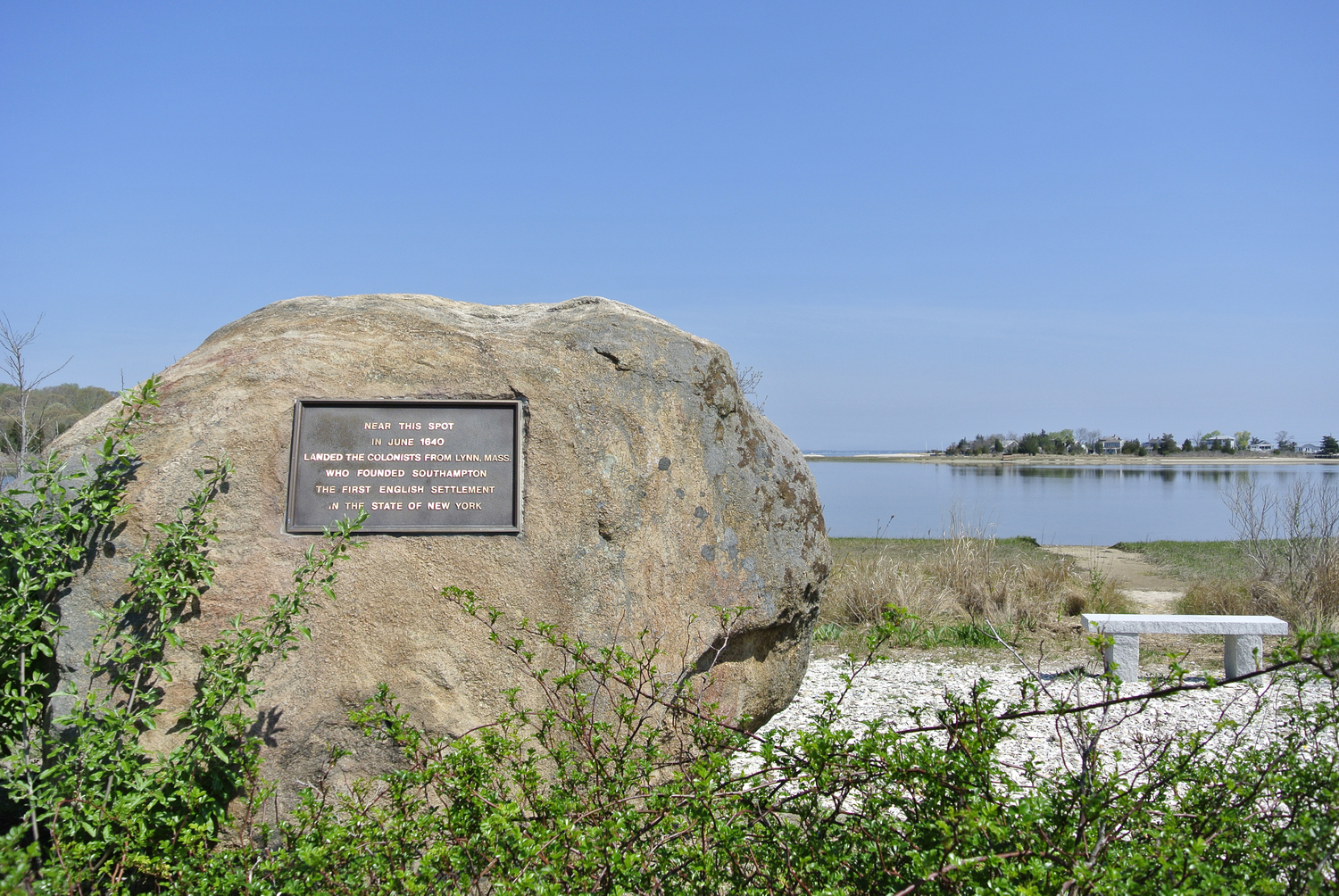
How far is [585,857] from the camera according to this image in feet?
7.44

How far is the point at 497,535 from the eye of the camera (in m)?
3.66

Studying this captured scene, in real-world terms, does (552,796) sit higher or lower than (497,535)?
lower

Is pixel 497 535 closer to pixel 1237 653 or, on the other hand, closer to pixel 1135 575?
pixel 1237 653

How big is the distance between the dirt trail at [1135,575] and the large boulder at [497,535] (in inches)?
320

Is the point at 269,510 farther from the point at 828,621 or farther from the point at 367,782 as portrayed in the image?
the point at 828,621

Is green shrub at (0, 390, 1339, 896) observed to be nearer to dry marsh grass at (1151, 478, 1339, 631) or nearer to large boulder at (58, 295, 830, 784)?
large boulder at (58, 295, 830, 784)

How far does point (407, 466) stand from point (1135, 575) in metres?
13.7

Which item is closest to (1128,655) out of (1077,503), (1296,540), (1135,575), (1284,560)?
(1296,540)

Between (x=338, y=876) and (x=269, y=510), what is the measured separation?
1.71m

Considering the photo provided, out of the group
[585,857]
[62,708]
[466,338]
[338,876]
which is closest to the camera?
[585,857]


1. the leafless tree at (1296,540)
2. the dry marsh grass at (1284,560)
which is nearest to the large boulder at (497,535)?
the dry marsh grass at (1284,560)

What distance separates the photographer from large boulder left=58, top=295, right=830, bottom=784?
338cm

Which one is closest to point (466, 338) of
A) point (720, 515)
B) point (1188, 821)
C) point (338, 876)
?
point (720, 515)

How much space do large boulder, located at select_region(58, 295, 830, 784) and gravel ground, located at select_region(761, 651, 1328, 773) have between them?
3.63 feet
